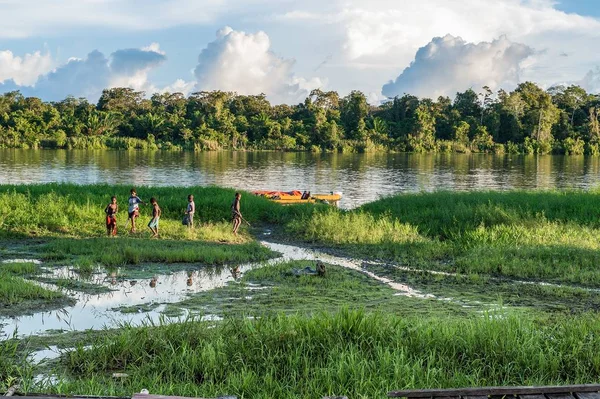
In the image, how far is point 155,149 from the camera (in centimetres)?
8644

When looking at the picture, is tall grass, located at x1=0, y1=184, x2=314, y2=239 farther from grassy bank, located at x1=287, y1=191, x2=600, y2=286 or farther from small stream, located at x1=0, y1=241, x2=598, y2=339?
small stream, located at x1=0, y1=241, x2=598, y2=339

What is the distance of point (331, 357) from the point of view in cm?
635

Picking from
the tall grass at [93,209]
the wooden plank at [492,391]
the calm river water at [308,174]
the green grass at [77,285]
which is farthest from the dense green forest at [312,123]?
the wooden plank at [492,391]

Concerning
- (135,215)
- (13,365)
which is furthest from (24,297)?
(135,215)

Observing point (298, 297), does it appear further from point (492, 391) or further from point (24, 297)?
point (492, 391)

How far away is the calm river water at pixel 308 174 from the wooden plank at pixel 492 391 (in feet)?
94.0

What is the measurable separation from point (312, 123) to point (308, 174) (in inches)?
1782

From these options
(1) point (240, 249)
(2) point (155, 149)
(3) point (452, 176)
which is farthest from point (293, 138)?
(1) point (240, 249)

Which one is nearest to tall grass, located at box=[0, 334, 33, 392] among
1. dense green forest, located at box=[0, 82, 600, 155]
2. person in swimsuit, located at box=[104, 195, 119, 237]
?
person in swimsuit, located at box=[104, 195, 119, 237]

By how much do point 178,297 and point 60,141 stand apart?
7905 centimetres

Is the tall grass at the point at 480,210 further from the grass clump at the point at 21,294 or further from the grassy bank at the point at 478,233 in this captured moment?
the grass clump at the point at 21,294

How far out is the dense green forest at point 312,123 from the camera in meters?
87.4

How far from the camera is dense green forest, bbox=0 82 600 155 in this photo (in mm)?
87438

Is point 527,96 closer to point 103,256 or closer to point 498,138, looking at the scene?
point 498,138
